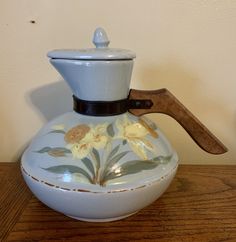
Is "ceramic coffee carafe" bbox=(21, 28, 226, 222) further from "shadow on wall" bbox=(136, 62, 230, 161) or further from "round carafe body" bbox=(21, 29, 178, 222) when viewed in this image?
"shadow on wall" bbox=(136, 62, 230, 161)

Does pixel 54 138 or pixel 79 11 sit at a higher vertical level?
pixel 79 11

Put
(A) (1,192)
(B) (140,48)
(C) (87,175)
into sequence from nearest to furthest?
(C) (87,175)
(A) (1,192)
(B) (140,48)

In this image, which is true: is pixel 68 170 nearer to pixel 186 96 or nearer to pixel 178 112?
pixel 178 112

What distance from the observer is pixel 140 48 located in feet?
1.98

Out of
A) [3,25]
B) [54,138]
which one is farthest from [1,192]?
[3,25]

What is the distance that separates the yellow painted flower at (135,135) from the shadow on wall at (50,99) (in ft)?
0.84

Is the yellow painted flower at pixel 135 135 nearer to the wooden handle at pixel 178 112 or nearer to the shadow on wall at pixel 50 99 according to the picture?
the wooden handle at pixel 178 112

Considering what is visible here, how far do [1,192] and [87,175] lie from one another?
0.21 meters

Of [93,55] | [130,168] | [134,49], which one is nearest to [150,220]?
[130,168]

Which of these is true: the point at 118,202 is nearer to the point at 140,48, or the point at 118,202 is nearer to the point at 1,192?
the point at 1,192

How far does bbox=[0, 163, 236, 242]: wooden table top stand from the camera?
377 mm

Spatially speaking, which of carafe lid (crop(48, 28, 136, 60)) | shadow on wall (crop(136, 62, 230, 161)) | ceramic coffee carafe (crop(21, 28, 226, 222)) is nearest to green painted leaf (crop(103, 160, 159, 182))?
ceramic coffee carafe (crop(21, 28, 226, 222))

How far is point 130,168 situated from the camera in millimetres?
373

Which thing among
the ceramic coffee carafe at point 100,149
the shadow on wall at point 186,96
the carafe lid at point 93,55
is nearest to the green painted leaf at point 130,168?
the ceramic coffee carafe at point 100,149
